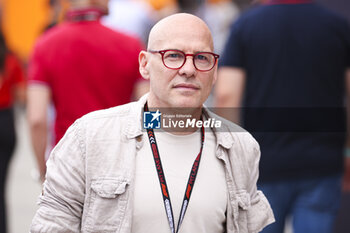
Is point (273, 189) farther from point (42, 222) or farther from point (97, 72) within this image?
point (42, 222)

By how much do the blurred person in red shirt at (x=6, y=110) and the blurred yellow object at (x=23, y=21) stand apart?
7840 millimetres

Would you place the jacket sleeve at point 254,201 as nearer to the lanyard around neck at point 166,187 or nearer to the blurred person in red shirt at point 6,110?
the lanyard around neck at point 166,187

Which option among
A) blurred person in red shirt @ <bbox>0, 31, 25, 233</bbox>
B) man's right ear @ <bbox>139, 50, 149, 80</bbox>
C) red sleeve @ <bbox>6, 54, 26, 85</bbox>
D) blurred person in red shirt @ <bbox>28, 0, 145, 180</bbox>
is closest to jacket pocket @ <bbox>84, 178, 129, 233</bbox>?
man's right ear @ <bbox>139, 50, 149, 80</bbox>

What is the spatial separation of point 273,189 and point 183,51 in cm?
188

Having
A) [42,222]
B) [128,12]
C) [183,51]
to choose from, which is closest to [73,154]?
[42,222]

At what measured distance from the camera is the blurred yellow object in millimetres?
13692

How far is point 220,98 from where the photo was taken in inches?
163

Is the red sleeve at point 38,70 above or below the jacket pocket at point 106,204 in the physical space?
above

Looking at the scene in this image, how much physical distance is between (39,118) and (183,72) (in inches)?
90.1

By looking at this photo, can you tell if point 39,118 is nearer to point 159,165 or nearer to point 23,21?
point 159,165

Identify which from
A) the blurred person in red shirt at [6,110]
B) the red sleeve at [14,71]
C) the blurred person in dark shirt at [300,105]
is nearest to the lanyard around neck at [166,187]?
the blurred person in dark shirt at [300,105]

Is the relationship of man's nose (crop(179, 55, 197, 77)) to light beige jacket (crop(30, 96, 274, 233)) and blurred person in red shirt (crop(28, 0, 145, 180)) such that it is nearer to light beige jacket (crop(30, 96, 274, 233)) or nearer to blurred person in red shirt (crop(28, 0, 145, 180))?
light beige jacket (crop(30, 96, 274, 233))

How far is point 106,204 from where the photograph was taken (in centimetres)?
224

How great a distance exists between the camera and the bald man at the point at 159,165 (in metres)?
2.20
